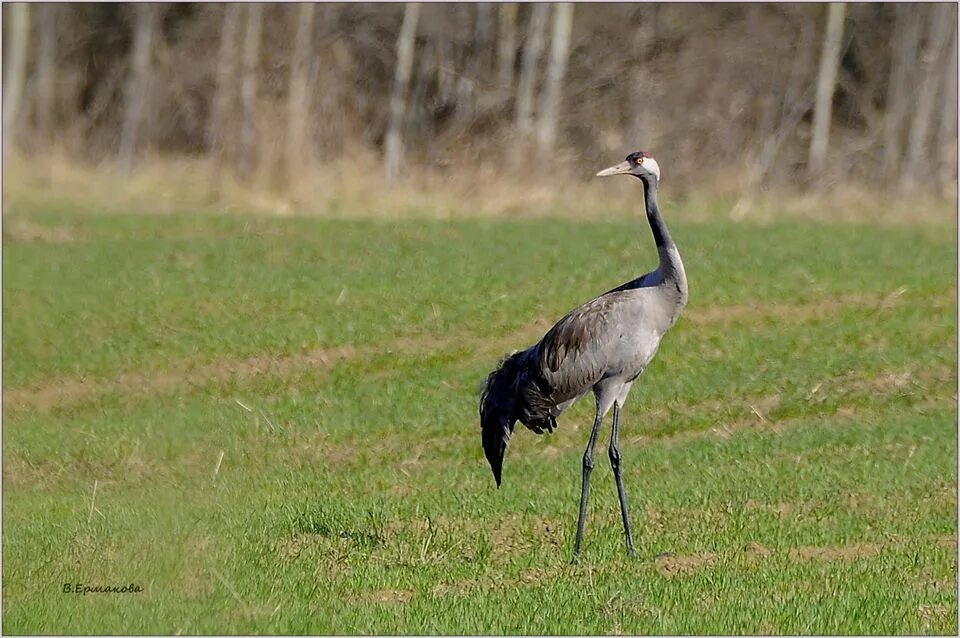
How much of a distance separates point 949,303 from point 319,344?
302 inches

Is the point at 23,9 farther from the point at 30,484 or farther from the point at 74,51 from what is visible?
the point at 30,484

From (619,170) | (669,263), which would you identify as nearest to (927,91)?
(619,170)

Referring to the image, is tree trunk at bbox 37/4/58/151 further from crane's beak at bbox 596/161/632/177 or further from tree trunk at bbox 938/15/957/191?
crane's beak at bbox 596/161/632/177

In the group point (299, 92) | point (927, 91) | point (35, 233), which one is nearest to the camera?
point (35, 233)

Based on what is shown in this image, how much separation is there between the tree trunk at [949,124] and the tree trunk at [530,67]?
8.59 metres

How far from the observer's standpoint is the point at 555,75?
105 feet

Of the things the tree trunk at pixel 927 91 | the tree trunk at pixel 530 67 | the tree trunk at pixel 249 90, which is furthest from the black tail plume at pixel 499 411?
A: the tree trunk at pixel 927 91

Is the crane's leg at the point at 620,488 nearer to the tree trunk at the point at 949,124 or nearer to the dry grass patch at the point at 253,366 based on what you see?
the dry grass patch at the point at 253,366

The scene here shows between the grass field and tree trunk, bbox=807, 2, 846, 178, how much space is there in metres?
9.45

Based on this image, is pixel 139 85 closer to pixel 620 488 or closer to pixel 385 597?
pixel 620 488

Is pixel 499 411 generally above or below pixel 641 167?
below

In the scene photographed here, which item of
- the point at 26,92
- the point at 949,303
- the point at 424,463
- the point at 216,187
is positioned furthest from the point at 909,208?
the point at 26,92

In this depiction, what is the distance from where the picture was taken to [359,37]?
33969mm

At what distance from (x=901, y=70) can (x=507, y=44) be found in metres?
9.26
